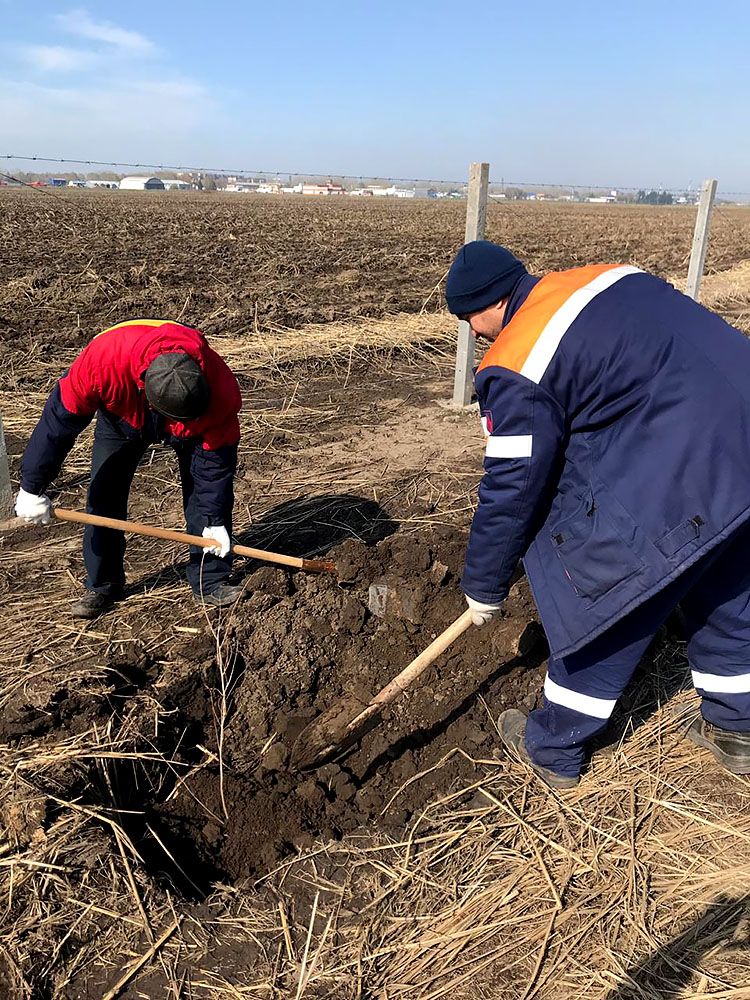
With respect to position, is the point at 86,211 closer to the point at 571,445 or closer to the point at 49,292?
the point at 49,292

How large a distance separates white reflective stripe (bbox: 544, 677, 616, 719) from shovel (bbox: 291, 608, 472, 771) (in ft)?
1.41

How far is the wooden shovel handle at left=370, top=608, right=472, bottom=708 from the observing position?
2.72 m

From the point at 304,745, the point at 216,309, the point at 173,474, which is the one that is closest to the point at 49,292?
the point at 216,309

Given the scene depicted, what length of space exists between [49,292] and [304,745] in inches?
359

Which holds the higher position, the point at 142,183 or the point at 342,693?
the point at 142,183

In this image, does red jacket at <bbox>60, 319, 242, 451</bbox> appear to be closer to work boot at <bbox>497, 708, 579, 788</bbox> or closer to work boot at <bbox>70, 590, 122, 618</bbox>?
work boot at <bbox>70, 590, 122, 618</bbox>

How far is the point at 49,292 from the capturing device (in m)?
10.0

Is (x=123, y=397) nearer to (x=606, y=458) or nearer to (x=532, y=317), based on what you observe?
(x=532, y=317)

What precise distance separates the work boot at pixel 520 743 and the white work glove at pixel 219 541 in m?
1.52

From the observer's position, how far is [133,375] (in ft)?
10.2

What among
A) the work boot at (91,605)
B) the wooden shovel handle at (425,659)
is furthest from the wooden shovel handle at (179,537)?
the wooden shovel handle at (425,659)

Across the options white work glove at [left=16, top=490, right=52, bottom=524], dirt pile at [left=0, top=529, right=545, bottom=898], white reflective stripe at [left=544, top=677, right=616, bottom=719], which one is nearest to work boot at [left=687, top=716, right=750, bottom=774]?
white reflective stripe at [left=544, top=677, right=616, bottom=719]

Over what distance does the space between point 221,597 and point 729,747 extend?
2357 mm

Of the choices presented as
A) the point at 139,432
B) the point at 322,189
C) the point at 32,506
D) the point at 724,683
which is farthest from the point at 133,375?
the point at 322,189
